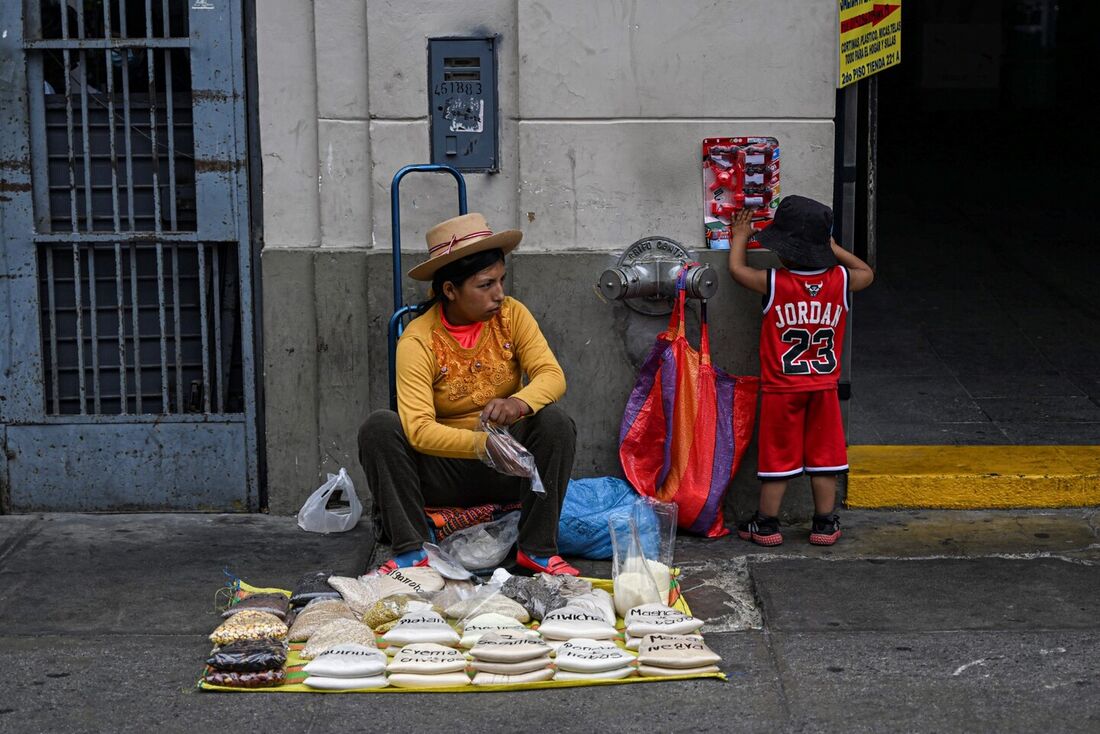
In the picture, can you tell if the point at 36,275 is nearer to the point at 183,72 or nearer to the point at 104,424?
the point at 104,424

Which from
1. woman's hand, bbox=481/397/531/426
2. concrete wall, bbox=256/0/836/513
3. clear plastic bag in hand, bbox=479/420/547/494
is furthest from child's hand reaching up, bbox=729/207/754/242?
clear plastic bag in hand, bbox=479/420/547/494

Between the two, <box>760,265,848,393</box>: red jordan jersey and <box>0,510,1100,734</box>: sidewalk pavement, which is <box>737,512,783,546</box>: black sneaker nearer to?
<box>0,510,1100,734</box>: sidewalk pavement

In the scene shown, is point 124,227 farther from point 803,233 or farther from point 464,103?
point 803,233

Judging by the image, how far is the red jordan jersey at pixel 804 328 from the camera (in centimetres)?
520

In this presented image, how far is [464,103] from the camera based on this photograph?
538 centimetres

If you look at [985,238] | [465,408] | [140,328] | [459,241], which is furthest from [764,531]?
[985,238]

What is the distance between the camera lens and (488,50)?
5367 mm

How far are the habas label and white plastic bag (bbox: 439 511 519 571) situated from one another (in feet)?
6.92

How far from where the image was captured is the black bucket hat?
5098 mm

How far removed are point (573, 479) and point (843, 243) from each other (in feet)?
4.65

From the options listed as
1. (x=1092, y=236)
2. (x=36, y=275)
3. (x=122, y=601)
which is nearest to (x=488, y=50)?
(x=36, y=275)

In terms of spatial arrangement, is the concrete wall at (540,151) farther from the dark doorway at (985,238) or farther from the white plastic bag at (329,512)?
the dark doorway at (985,238)

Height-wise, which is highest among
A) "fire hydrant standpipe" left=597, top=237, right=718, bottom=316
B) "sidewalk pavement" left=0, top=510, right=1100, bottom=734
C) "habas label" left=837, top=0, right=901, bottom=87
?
"habas label" left=837, top=0, right=901, bottom=87

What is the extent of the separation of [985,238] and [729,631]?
301 inches
